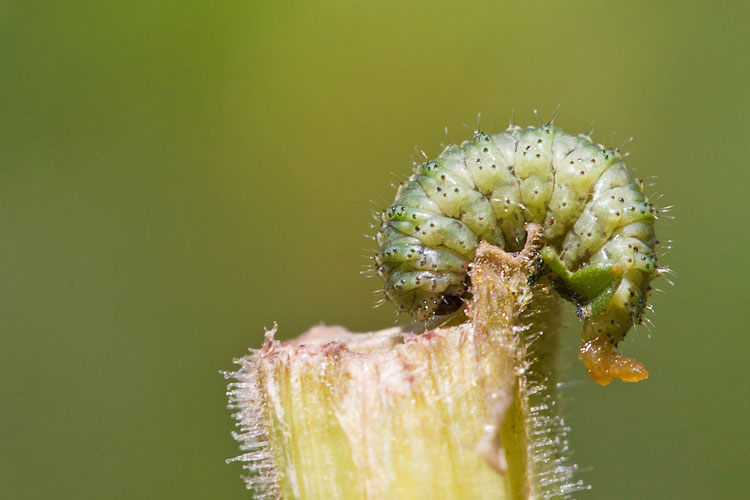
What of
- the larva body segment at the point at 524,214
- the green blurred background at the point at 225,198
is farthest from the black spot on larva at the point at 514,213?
the green blurred background at the point at 225,198

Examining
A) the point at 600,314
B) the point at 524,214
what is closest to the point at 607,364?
the point at 600,314

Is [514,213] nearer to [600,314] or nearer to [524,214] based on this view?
[524,214]

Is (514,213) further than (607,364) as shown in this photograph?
Yes

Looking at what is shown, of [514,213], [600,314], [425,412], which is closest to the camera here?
[425,412]

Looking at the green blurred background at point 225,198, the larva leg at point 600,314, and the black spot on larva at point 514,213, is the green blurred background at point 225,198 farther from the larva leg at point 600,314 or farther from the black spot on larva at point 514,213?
the larva leg at point 600,314

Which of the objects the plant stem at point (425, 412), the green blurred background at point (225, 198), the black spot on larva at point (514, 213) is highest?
the green blurred background at point (225, 198)

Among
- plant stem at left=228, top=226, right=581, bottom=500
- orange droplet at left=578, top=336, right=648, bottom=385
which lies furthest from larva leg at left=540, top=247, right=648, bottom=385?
plant stem at left=228, top=226, right=581, bottom=500

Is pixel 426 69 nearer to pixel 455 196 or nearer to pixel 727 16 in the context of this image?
pixel 727 16

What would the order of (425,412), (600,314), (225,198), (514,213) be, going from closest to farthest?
(425,412) < (600,314) < (514,213) < (225,198)
